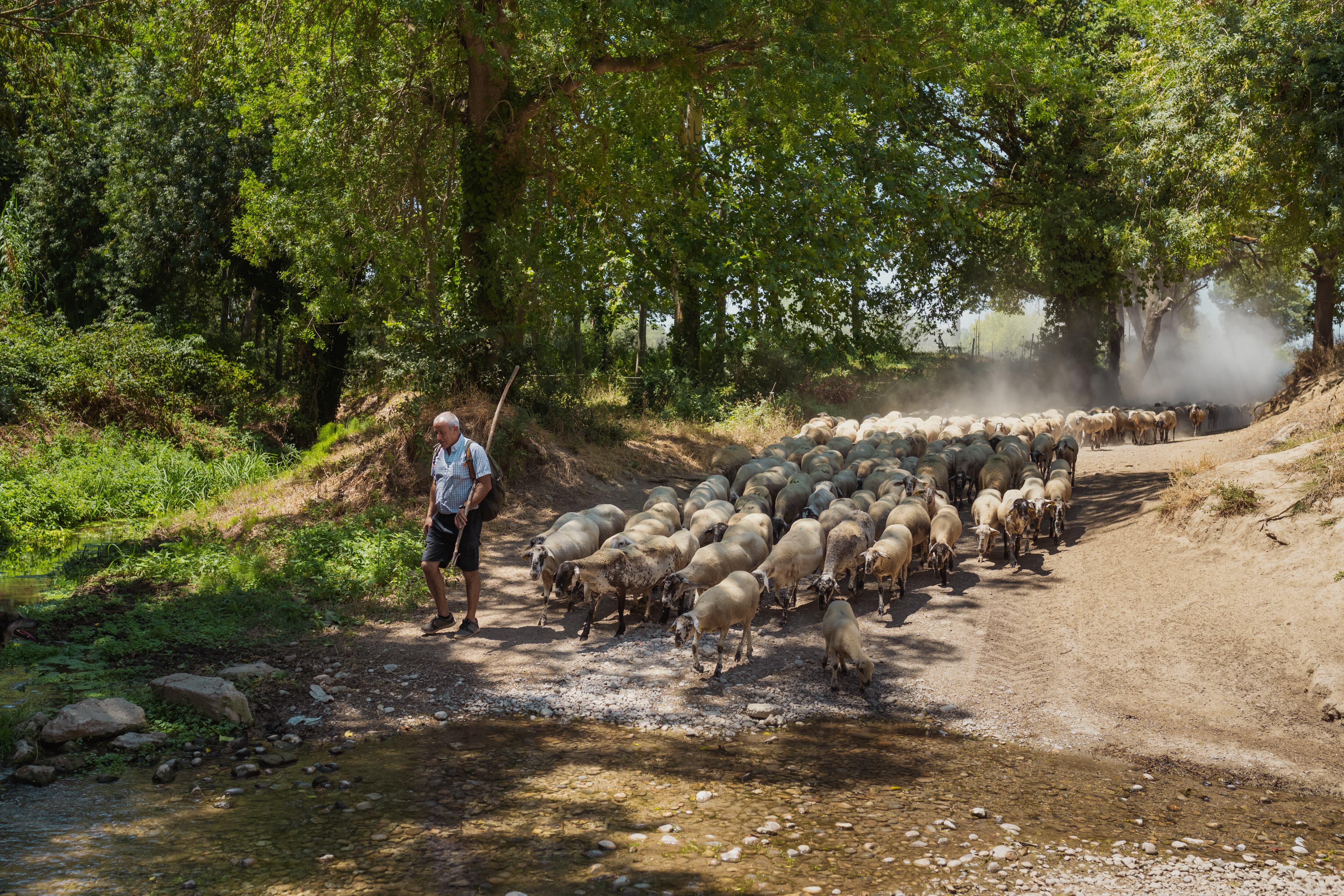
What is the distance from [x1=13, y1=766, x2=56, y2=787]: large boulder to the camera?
17.3 feet

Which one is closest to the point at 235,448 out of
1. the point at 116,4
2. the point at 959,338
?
the point at 116,4

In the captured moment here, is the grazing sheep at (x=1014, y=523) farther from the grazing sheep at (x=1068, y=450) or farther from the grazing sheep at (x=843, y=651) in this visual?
the grazing sheep at (x=1068, y=450)

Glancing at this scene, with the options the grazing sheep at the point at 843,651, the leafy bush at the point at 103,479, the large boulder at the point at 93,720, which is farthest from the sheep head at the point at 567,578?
the leafy bush at the point at 103,479

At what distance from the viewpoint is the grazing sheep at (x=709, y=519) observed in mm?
10352

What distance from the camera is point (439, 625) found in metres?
8.60

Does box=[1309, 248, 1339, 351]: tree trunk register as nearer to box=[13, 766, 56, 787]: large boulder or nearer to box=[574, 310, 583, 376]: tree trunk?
box=[574, 310, 583, 376]: tree trunk

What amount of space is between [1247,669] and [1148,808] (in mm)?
2697

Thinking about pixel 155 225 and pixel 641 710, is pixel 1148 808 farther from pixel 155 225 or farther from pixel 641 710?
pixel 155 225

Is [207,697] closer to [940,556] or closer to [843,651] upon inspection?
[843,651]

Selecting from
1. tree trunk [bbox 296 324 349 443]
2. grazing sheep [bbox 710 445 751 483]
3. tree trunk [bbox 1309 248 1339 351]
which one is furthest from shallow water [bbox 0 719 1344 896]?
tree trunk [bbox 1309 248 1339 351]

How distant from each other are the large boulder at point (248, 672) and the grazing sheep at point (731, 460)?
866 cm

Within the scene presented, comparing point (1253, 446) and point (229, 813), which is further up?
point (1253, 446)

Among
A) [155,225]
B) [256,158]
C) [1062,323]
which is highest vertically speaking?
[256,158]

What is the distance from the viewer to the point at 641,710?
6.87 meters
